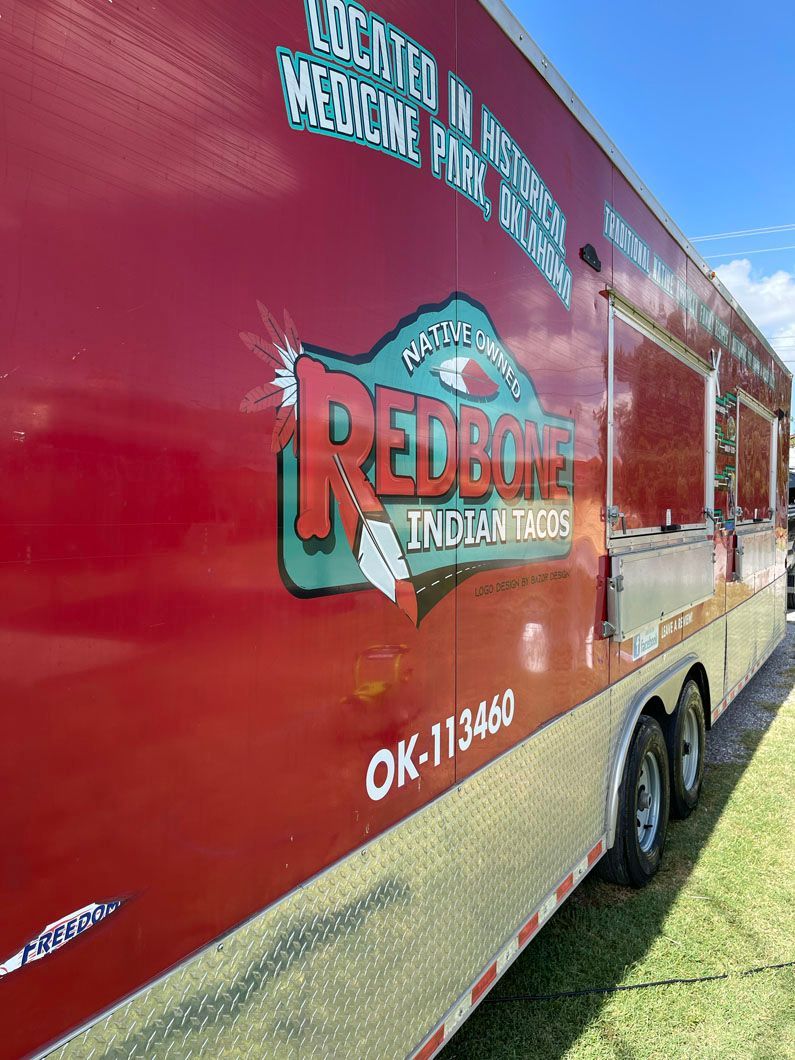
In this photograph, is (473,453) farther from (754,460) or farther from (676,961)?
(754,460)

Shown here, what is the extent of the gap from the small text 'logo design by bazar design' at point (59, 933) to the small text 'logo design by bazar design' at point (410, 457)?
0.64 m

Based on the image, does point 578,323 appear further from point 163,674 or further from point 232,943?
point 232,943

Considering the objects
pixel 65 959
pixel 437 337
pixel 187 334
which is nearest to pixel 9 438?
pixel 187 334

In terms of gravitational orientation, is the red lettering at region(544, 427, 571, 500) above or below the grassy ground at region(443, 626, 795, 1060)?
above

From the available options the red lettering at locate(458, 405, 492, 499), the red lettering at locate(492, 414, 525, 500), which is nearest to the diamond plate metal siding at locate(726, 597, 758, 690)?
the red lettering at locate(492, 414, 525, 500)

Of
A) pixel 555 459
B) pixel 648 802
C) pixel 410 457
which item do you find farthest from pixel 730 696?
pixel 410 457

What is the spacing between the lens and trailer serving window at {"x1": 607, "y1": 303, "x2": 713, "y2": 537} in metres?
3.20

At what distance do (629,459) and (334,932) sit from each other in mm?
2470

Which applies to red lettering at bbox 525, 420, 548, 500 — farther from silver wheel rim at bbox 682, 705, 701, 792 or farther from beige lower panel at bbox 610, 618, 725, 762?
silver wheel rim at bbox 682, 705, 701, 792

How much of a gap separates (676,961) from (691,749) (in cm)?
176

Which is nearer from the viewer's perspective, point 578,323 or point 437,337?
point 437,337

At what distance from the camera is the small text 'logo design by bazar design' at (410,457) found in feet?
4.82

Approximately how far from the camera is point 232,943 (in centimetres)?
134

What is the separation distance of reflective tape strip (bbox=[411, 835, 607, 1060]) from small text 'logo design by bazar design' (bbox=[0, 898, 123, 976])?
119 centimetres
